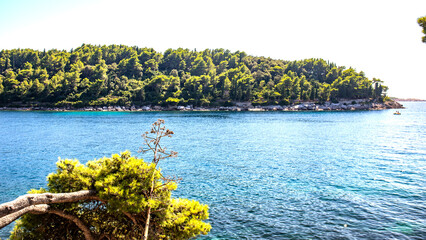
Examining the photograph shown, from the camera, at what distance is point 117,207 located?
8.32 metres

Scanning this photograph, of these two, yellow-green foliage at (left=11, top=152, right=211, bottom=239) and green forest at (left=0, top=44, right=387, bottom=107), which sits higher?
green forest at (left=0, top=44, right=387, bottom=107)

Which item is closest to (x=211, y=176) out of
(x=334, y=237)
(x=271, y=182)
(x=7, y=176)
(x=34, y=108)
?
(x=271, y=182)

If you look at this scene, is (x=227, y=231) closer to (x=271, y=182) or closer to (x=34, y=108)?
(x=271, y=182)

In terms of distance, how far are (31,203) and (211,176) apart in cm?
1967

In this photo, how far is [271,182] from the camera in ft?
78.6

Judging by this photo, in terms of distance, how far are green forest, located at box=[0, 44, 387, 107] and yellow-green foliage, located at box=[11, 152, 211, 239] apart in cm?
14297

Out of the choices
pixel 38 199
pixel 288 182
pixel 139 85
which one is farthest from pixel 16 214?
pixel 139 85

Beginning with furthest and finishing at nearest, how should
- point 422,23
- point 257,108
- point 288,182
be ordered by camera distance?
1. point 257,108
2. point 288,182
3. point 422,23

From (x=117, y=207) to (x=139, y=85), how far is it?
159089 mm

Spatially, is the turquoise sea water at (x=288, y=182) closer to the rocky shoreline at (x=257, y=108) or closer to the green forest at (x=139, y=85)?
the rocky shoreline at (x=257, y=108)

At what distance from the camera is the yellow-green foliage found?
834cm

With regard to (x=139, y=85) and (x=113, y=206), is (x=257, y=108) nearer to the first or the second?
(x=139, y=85)

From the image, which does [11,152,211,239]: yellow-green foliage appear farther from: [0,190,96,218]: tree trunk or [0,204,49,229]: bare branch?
[0,204,49,229]: bare branch

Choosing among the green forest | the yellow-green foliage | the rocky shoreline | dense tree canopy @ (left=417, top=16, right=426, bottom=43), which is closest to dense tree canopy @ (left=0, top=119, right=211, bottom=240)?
the yellow-green foliage
